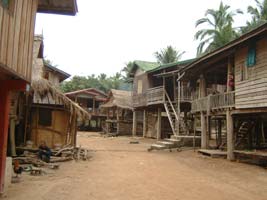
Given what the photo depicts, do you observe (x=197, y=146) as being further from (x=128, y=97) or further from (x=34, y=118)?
(x=128, y=97)

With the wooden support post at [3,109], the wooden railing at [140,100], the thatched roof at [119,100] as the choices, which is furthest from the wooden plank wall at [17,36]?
the thatched roof at [119,100]

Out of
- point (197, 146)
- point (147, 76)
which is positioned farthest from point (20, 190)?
point (147, 76)

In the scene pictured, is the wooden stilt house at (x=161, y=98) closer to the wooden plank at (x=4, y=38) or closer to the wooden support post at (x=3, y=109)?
A: the wooden support post at (x=3, y=109)

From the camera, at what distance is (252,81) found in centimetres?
1488

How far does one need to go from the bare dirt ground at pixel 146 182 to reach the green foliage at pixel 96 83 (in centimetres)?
4416

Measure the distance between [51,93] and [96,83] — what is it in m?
48.4

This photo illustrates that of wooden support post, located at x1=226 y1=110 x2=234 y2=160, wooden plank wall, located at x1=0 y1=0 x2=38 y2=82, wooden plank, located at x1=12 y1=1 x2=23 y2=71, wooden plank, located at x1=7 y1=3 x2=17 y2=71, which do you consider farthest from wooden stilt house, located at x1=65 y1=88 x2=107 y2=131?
wooden plank, located at x1=7 y1=3 x2=17 y2=71

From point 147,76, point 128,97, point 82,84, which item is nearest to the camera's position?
point 147,76

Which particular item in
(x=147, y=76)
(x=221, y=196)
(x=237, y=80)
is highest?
(x=147, y=76)

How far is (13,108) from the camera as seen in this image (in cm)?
1504

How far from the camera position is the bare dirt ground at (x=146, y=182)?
873 centimetres

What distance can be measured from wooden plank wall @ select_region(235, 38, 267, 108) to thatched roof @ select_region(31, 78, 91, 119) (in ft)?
26.9

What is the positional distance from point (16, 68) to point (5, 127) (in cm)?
177

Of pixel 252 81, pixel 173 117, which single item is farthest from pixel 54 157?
pixel 173 117
